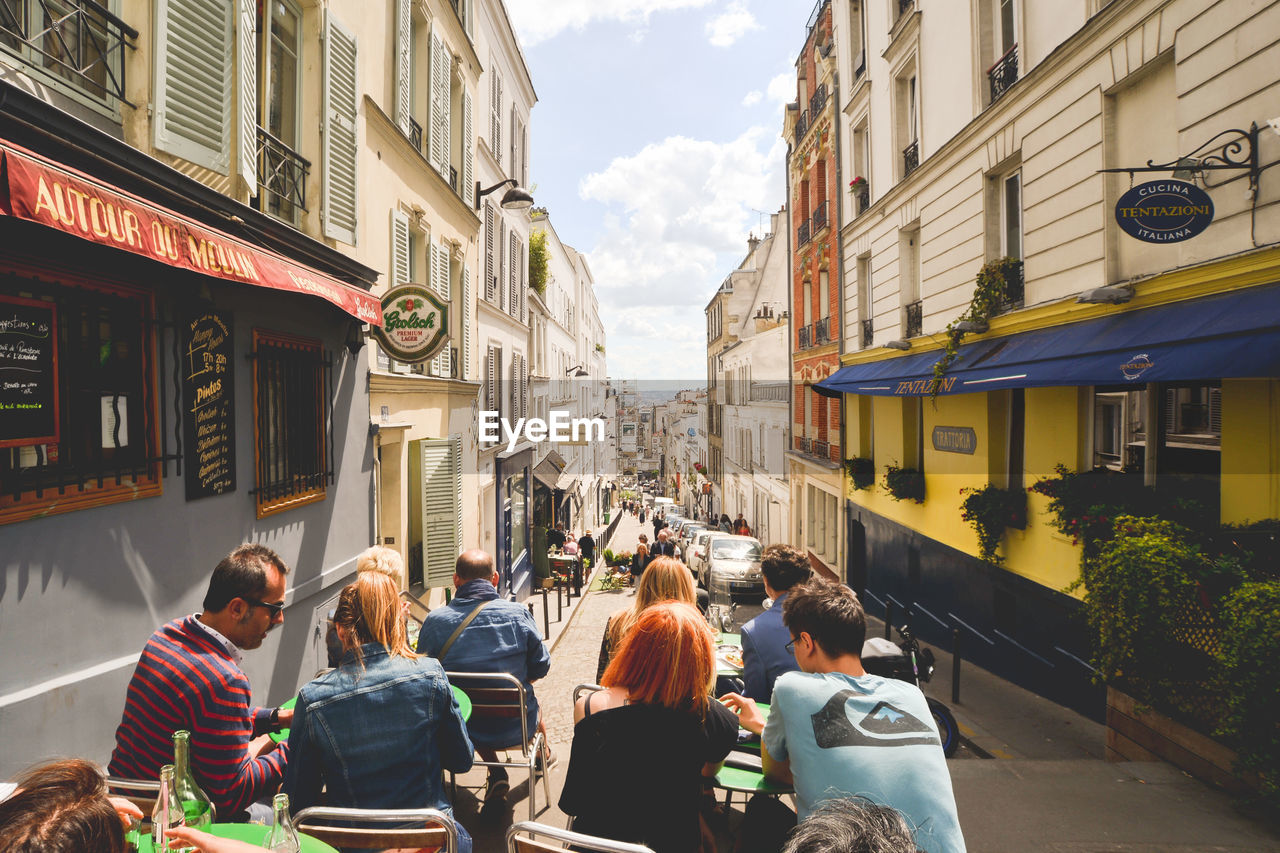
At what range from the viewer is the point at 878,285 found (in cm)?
1484

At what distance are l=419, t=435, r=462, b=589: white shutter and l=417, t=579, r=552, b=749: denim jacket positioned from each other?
5.68m

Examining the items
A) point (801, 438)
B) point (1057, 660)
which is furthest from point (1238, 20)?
point (801, 438)

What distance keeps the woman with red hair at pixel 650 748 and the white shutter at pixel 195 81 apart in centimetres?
446

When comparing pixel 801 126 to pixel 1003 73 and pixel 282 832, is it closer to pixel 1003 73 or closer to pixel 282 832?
pixel 1003 73

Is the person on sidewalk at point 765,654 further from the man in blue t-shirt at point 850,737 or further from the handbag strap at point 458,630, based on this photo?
the handbag strap at point 458,630

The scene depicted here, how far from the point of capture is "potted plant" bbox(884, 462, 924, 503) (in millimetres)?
12266

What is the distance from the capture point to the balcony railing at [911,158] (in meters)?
13.0

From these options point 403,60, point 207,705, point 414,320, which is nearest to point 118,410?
point 207,705

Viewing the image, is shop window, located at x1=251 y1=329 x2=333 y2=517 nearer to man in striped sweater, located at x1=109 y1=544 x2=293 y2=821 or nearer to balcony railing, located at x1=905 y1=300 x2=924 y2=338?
man in striped sweater, located at x1=109 y1=544 x2=293 y2=821

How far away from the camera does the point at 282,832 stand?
2.03 meters

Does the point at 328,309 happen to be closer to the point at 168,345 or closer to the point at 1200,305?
the point at 168,345

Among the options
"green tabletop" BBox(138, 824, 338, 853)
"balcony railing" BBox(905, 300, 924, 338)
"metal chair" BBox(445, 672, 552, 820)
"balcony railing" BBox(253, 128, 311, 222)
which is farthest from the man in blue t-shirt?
"balcony railing" BBox(905, 300, 924, 338)

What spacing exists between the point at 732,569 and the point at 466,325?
795cm

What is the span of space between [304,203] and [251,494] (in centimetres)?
312
